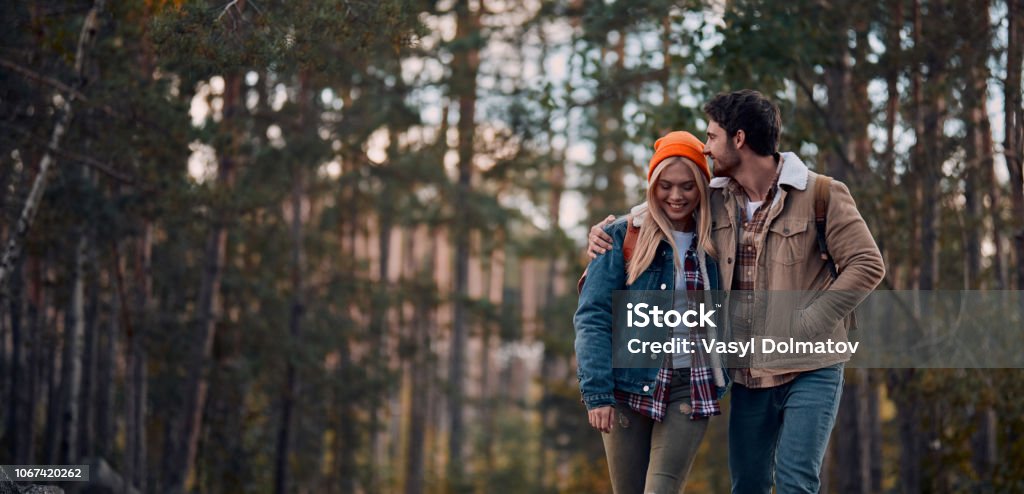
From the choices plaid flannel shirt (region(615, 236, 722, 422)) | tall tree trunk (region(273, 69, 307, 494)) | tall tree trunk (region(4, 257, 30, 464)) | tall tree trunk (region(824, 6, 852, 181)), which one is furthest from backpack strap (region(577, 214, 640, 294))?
tall tree trunk (region(273, 69, 307, 494))

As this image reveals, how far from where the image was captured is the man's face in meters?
4.34

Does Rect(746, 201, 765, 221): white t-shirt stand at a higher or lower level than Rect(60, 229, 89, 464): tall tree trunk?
higher

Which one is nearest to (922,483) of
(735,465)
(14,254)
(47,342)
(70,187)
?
(735,465)

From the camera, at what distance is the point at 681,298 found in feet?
14.1

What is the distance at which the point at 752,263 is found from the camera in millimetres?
4305

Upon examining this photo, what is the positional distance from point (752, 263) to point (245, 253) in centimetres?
1528

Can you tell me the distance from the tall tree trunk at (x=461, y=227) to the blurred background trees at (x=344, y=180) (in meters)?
0.13

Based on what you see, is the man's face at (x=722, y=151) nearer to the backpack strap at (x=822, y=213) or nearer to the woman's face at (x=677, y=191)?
the woman's face at (x=677, y=191)

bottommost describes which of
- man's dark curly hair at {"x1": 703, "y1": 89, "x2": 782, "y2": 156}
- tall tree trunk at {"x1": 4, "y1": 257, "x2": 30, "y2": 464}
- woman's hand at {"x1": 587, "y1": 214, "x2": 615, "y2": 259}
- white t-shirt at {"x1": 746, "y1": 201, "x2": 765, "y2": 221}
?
tall tree trunk at {"x1": 4, "y1": 257, "x2": 30, "y2": 464}

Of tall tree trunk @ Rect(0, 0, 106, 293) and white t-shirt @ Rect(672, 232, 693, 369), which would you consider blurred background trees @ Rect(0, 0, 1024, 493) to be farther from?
white t-shirt @ Rect(672, 232, 693, 369)

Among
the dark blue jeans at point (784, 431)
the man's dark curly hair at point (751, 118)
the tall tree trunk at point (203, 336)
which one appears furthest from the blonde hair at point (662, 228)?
the tall tree trunk at point (203, 336)

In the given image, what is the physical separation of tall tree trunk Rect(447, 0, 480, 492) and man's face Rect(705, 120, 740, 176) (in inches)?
464

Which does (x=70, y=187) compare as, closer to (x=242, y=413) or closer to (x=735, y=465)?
(x=242, y=413)

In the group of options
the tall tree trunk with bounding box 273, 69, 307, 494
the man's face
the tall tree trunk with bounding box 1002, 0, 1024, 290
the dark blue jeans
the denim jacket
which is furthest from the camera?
the tall tree trunk with bounding box 273, 69, 307, 494
